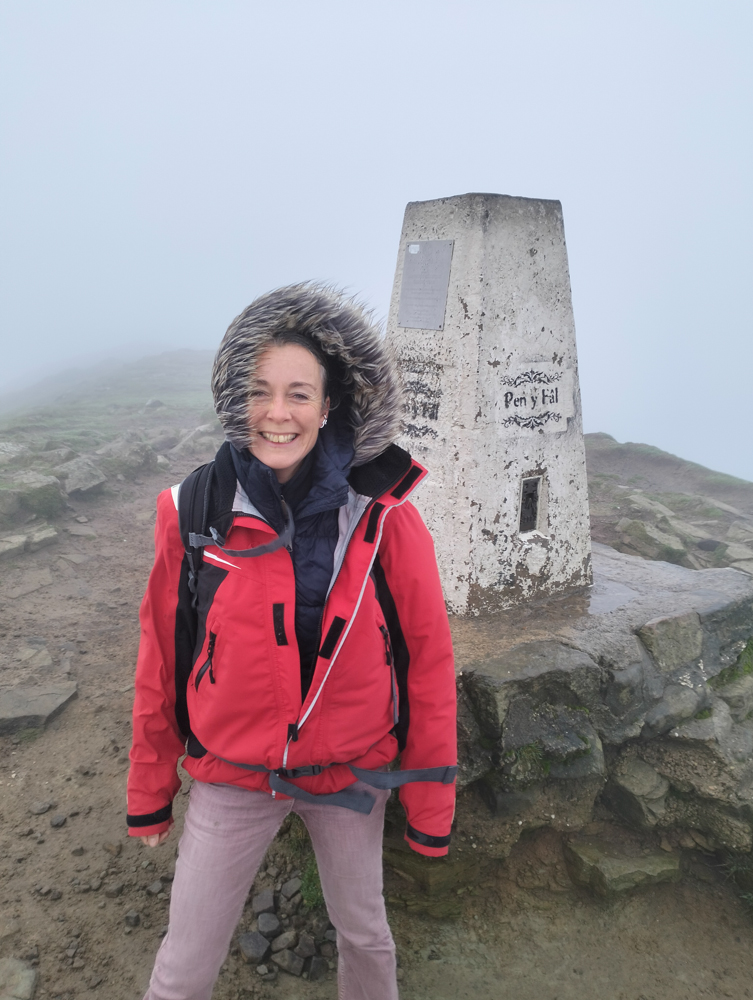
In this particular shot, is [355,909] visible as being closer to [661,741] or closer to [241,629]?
[241,629]

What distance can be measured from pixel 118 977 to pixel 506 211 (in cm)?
547

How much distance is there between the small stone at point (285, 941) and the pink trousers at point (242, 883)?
1341 mm

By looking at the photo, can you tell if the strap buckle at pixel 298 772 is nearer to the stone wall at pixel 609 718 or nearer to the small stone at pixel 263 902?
the stone wall at pixel 609 718

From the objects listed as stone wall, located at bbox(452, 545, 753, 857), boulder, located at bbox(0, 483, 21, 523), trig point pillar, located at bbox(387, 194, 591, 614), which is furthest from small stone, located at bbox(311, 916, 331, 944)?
boulder, located at bbox(0, 483, 21, 523)

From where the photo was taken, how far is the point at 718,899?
4570 millimetres

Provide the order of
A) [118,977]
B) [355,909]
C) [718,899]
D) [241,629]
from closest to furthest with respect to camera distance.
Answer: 1. [241,629]
2. [355,909]
3. [118,977]
4. [718,899]

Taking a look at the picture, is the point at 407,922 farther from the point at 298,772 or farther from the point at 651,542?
the point at 651,542

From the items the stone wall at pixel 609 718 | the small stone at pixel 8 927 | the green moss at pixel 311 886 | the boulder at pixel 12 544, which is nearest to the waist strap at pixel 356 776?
the stone wall at pixel 609 718

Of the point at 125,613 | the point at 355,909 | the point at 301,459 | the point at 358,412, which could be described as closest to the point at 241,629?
the point at 301,459

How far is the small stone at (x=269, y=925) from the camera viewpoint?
13.2ft

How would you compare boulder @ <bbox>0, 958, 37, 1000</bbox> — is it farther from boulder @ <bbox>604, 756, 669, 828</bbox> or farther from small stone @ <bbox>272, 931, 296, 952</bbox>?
boulder @ <bbox>604, 756, 669, 828</bbox>

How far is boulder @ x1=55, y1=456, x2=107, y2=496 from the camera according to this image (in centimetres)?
1084

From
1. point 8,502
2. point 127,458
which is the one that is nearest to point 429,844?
point 8,502

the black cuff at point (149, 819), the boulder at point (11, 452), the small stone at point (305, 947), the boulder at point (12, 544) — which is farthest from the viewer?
the boulder at point (11, 452)
